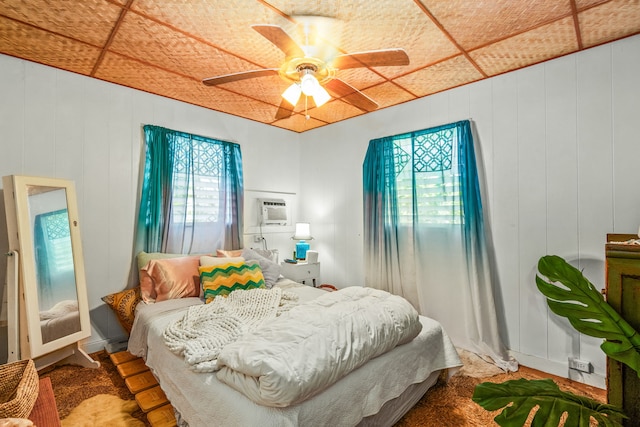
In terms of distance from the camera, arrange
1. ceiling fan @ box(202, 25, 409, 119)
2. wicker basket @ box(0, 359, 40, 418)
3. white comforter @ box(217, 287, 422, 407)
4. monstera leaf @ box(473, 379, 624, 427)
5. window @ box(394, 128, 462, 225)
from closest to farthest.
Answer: monstera leaf @ box(473, 379, 624, 427)
wicker basket @ box(0, 359, 40, 418)
white comforter @ box(217, 287, 422, 407)
ceiling fan @ box(202, 25, 409, 119)
window @ box(394, 128, 462, 225)

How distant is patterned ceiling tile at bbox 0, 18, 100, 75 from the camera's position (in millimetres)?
2077

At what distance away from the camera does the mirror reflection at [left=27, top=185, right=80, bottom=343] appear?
90.2 inches

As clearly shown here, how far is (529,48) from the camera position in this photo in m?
2.32

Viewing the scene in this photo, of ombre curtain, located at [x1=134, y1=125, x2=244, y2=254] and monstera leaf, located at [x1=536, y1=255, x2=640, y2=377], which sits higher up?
ombre curtain, located at [x1=134, y1=125, x2=244, y2=254]

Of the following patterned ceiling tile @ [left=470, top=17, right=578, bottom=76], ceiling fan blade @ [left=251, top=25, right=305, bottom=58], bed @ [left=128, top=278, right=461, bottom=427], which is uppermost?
patterned ceiling tile @ [left=470, top=17, right=578, bottom=76]

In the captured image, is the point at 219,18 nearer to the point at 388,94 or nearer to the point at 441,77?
the point at 388,94

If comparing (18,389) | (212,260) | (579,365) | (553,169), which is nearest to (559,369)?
(579,365)

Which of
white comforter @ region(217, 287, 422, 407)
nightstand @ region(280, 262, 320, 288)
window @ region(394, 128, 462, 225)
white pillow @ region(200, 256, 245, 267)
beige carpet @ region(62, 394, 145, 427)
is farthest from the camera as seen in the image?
nightstand @ region(280, 262, 320, 288)

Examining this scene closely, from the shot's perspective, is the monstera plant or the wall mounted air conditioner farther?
the wall mounted air conditioner

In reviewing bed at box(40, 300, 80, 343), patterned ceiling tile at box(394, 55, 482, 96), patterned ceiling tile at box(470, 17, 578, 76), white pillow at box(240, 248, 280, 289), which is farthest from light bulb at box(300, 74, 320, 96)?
bed at box(40, 300, 80, 343)

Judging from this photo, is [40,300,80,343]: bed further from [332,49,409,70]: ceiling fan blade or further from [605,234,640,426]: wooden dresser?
[605,234,640,426]: wooden dresser

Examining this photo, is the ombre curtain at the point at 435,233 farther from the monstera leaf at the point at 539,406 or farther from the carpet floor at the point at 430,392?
the monstera leaf at the point at 539,406

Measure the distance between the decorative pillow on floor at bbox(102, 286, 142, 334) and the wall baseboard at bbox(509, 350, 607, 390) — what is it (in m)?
3.31

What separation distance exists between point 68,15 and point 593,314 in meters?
2.96
